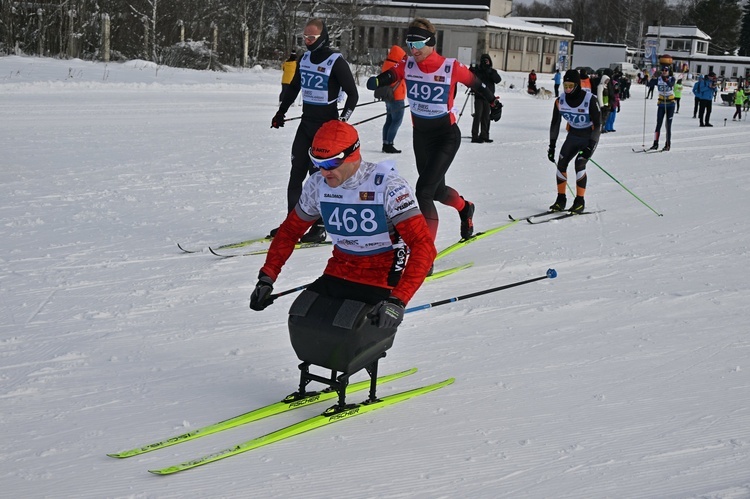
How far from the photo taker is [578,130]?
9.90m

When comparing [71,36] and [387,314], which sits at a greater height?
[71,36]

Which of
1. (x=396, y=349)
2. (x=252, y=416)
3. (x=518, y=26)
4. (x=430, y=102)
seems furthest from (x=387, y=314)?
(x=518, y=26)

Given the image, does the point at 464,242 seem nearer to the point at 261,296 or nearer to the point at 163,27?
the point at 261,296

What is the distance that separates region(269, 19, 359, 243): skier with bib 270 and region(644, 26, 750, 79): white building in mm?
75026

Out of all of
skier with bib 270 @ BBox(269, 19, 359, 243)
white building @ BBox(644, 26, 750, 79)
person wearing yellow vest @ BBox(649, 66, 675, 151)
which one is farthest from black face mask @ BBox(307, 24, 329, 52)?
white building @ BBox(644, 26, 750, 79)

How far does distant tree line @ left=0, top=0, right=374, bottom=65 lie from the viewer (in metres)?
25.6

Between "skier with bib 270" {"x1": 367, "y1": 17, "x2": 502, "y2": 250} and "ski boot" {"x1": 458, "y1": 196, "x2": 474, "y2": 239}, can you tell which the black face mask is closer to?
"skier with bib 270" {"x1": 367, "y1": 17, "x2": 502, "y2": 250}

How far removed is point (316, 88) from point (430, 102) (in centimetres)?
118

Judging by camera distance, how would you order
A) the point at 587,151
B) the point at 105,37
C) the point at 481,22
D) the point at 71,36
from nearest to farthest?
the point at 587,151 → the point at 105,37 → the point at 71,36 → the point at 481,22

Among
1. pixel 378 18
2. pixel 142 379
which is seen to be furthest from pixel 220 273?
pixel 378 18

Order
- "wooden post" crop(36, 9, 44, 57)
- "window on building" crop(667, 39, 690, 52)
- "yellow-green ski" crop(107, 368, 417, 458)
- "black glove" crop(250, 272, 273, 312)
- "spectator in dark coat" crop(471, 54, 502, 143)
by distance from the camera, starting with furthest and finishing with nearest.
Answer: "window on building" crop(667, 39, 690, 52), "wooden post" crop(36, 9, 44, 57), "spectator in dark coat" crop(471, 54, 502, 143), "black glove" crop(250, 272, 273, 312), "yellow-green ski" crop(107, 368, 417, 458)

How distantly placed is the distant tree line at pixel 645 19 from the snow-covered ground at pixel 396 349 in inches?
3421

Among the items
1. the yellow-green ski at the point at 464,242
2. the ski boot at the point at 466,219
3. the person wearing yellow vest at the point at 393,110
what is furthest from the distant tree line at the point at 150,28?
the ski boot at the point at 466,219

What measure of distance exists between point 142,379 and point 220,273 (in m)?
2.34
